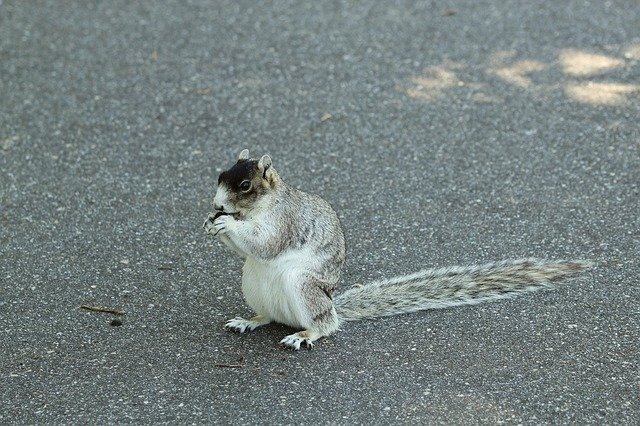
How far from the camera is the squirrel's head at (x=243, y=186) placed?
3.54 meters

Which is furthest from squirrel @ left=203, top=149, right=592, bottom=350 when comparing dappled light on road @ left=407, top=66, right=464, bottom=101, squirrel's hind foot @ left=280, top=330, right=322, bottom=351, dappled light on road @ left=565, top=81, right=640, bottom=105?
dappled light on road @ left=407, top=66, right=464, bottom=101

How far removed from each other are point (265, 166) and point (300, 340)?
25.4 inches

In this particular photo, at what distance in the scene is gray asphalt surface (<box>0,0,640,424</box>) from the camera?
3.50 metres

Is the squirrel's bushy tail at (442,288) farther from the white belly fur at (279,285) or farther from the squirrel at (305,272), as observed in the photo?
the white belly fur at (279,285)

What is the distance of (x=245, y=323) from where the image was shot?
153 inches

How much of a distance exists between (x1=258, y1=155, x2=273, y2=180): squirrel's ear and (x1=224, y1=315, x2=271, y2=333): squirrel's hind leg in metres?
0.58

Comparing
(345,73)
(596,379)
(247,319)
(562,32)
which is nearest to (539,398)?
(596,379)

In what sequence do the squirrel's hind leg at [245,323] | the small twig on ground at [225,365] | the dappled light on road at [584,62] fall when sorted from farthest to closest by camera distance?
the dappled light on road at [584,62], the squirrel's hind leg at [245,323], the small twig on ground at [225,365]

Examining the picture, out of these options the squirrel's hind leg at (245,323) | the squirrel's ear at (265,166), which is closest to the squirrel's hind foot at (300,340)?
the squirrel's hind leg at (245,323)

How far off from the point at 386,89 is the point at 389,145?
2.13 ft

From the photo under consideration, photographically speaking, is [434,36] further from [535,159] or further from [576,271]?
[576,271]

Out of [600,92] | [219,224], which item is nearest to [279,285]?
[219,224]

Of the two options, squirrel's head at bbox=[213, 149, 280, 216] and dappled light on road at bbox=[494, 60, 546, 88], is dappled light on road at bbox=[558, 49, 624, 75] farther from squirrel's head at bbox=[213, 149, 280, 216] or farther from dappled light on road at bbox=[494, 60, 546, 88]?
squirrel's head at bbox=[213, 149, 280, 216]

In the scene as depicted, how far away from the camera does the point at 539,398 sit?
3381 mm
